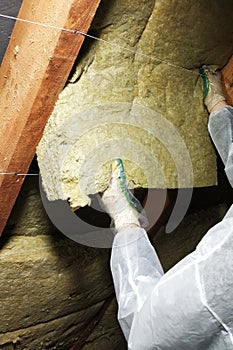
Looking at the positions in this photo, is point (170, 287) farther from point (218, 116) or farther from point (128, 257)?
point (218, 116)

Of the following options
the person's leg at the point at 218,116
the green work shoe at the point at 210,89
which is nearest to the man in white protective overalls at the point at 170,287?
the person's leg at the point at 218,116

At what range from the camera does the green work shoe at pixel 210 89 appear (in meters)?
1.65

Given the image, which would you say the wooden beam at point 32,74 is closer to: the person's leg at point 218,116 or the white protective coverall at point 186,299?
the white protective coverall at point 186,299

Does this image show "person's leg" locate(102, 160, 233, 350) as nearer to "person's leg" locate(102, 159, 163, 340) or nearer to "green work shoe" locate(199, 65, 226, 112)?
"person's leg" locate(102, 159, 163, 340)

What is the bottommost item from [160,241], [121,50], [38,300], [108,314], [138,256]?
[108,314]

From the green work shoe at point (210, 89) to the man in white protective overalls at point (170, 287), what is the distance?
0.84 feet

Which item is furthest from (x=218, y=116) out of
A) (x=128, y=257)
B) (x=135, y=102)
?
(x=128, y=257)

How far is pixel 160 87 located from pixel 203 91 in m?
0.22

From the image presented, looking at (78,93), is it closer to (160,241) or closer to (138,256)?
(138,256)

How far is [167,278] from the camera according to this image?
4.07 ft

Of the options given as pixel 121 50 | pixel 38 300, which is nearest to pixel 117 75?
pixel 121 50

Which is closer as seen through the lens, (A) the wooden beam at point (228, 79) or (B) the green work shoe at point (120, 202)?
(B) the green work shoe at point (120, 202)

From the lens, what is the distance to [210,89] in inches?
65.2

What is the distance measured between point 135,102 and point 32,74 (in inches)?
13.0
